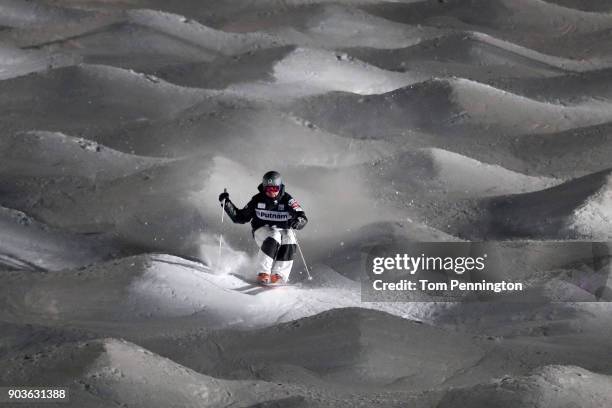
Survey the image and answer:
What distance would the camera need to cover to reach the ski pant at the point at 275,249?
10.6 metres

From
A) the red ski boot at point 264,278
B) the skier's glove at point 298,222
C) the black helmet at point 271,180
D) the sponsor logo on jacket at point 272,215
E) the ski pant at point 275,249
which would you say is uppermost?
the black helmet at point 271,180

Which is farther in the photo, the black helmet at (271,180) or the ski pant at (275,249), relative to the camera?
the ski pant at (275,249)

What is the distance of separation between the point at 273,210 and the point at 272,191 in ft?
0.61

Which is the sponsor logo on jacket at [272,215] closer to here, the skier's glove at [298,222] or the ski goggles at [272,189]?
the skier's glove at [298,222]

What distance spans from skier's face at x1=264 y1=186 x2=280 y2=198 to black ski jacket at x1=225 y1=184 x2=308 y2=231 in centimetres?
4

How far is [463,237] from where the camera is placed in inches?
472

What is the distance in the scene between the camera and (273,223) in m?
10.6

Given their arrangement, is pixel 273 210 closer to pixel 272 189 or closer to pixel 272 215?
pixel 272 215

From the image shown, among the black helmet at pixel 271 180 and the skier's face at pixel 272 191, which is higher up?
the black helmet at pixel 271 180

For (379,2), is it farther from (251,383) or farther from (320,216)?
(251,383)

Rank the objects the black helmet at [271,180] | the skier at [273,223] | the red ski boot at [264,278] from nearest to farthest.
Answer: the black helmet at [271,180] < the skier at [273,223] < the red ski boot at [264,278]

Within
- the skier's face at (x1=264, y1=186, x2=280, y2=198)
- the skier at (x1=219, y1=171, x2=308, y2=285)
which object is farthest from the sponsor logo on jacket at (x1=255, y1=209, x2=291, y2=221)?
the skier's face at (x1=264, y1=186, x2=280, y2=198)

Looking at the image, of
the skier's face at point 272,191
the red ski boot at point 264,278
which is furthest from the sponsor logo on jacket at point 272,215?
the red ski boot at point 264,278

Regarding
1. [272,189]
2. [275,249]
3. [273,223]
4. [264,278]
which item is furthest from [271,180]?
[264,278]
